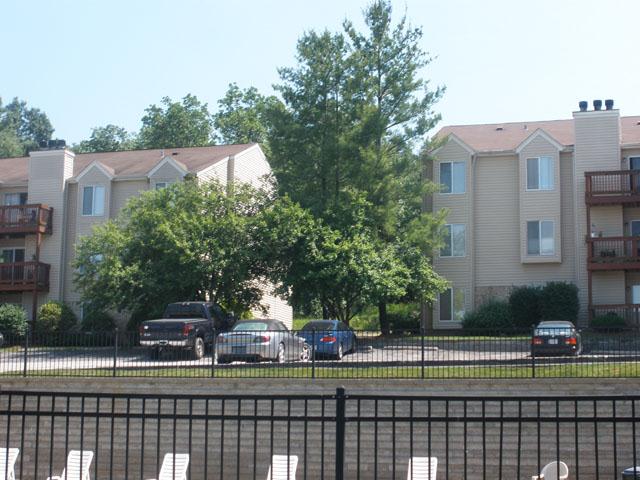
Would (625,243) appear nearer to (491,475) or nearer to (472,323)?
(472,323)

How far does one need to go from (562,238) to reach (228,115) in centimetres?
3686

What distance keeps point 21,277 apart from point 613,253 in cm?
2690

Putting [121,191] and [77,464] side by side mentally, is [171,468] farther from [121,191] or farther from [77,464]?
[121,191]

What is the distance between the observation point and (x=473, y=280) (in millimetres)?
41156

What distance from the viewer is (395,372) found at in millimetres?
20344

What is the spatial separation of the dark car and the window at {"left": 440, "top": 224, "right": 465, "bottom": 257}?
1843cm

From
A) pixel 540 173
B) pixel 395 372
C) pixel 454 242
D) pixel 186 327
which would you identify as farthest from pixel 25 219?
pixel 395 372

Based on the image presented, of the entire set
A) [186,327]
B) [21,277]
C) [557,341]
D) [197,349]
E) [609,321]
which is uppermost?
[21,277]

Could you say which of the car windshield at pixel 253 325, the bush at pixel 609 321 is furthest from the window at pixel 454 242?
the car windshield at pixel 253 325

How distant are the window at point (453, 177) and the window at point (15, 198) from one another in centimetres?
2127

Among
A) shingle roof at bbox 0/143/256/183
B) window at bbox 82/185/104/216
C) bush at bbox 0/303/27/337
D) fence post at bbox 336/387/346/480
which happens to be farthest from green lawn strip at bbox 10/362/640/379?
window at bbox 82/185/104/216

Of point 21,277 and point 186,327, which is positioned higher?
point 21,277

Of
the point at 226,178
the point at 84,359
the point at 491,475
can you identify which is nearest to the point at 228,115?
the point at 226,178

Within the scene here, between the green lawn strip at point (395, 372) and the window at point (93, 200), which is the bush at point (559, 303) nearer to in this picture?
the green lawn strip at point (395, 372)
